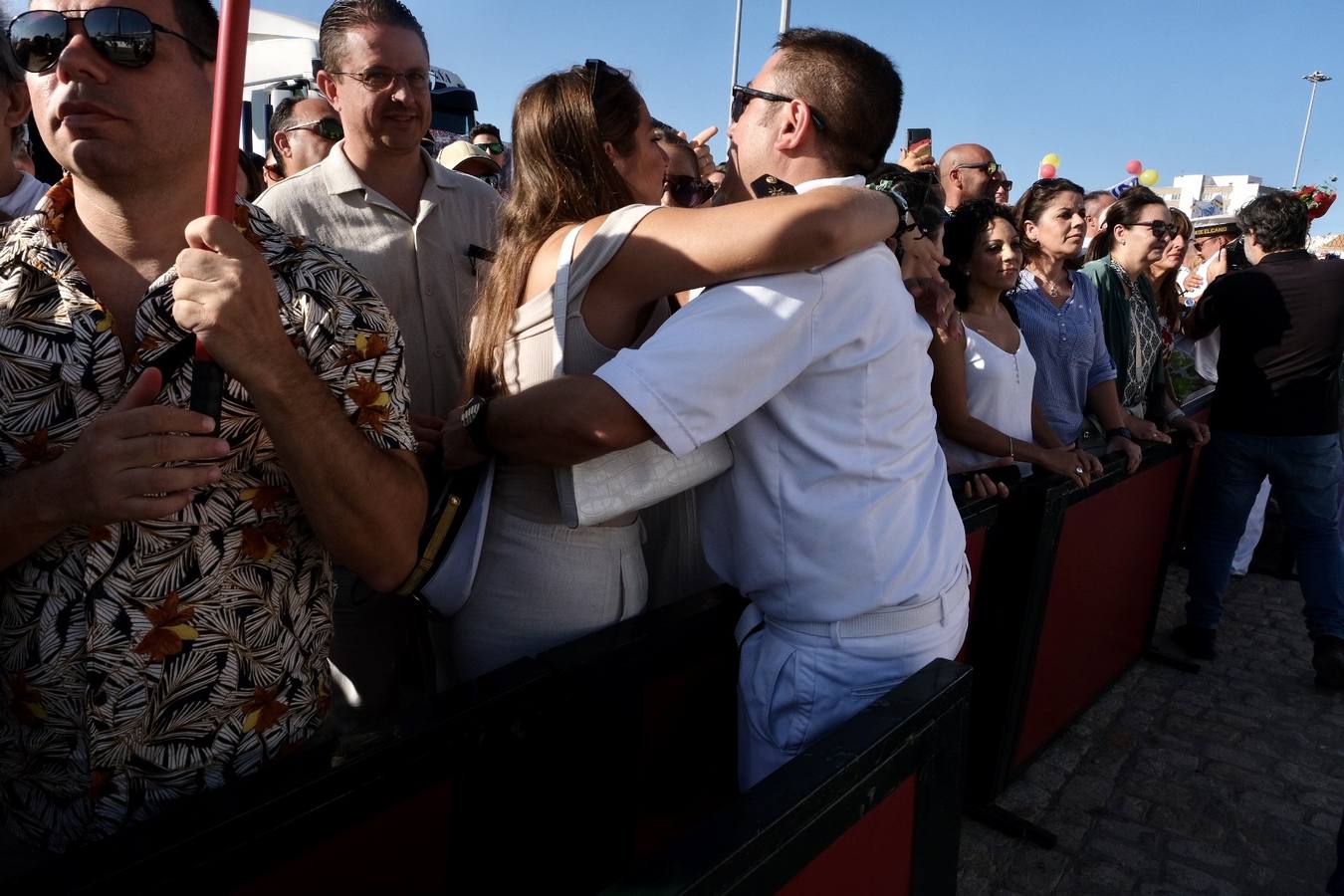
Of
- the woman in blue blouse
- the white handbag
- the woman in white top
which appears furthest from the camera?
the woman in blue blouse

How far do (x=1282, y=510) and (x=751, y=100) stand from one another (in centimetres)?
446

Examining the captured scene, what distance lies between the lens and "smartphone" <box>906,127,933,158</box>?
4930 mm

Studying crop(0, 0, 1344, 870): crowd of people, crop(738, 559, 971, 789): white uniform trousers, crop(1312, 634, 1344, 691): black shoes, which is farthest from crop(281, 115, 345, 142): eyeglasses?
crop(1312, 634, 1344, 691): black shoes

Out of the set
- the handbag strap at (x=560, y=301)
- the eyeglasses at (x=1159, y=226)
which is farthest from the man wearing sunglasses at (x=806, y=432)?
the eyeglasses at (x=1159, y=226)

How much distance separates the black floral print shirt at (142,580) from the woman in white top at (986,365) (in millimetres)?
2130

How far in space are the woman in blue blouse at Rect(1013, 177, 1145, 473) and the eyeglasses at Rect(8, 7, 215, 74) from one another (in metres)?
→ 3.63

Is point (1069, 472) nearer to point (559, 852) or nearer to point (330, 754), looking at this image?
point (559, 852)

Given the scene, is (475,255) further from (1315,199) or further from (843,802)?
(1315,199)

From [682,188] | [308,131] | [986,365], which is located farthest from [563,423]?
[308,131]

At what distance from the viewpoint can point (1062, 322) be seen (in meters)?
4.06

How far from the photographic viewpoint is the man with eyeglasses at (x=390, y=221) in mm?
2633

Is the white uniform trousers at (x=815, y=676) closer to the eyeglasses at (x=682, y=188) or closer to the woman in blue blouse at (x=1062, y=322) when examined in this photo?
the eyeglasses at (x=682, y=188)

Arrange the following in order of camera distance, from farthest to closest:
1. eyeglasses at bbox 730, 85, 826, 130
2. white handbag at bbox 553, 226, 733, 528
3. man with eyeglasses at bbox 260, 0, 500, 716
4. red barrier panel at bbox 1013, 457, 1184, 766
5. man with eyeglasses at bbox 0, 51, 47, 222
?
red barrier panel at bbox 1013, 457, 1184, 766 < man with eyeglasses at bbox 260, 0, 500, 716 < man with eyeglasses at bbox 0, 51, 47, 222 < eyeglasses at bbox 730, 85, 826, 130 < white handbag at bbox 553, 226, 733, 528

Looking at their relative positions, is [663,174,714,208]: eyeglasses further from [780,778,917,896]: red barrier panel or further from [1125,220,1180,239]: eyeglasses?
[780,778,917,896]: red barrier panel
